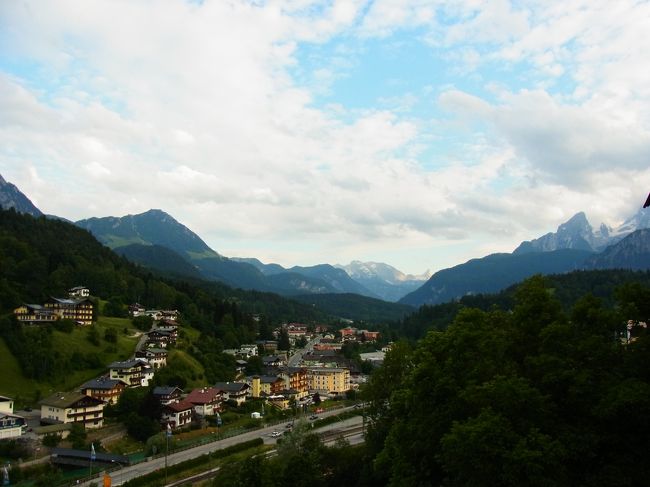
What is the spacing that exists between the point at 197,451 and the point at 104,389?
56.0 feet

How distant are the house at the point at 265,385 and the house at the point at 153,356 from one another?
42.2 ft

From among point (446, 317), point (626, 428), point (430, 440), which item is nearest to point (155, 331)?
point (430, 440)

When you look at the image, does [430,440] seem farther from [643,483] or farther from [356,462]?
[356,462]

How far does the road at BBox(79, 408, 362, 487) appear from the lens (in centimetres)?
4357

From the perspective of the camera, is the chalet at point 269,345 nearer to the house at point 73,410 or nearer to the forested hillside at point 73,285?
the forested hillside at point 73,285

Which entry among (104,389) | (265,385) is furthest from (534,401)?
(265,385)

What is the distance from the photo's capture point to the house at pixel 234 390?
237 ft

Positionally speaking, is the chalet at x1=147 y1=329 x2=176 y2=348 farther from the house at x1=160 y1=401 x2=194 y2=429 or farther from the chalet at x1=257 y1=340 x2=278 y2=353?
the chalet at x1=257 y1=340 x2=278 y2=353

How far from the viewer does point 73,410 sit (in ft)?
181

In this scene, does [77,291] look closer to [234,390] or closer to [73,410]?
[234,390]

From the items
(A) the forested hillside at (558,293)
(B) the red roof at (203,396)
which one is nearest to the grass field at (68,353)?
(B) the red roof at (203,396)

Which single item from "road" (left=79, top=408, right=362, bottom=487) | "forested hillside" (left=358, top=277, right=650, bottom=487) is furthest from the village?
"forested hillside" (left=358, top=277, right=650, bottom=487)

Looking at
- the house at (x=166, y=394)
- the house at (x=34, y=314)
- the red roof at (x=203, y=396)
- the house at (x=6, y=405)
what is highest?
the house at (x=34, y=314)

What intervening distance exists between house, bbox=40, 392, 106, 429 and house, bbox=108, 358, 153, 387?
377 inches
